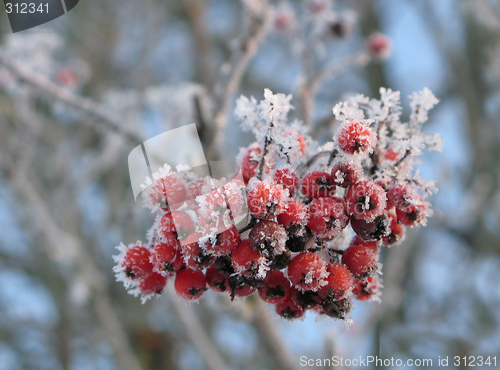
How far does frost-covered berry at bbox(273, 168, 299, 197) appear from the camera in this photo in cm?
95

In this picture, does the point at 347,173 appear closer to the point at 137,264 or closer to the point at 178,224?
the point at 178,224

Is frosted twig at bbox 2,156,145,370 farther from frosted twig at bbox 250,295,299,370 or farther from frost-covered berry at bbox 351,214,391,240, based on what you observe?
frost-covered berry at bbox 351,214,391,240

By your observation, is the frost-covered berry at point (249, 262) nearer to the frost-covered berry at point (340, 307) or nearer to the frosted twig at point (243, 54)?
the frost-covered berry at point (340, 307)

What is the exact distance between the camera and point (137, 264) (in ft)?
3.24

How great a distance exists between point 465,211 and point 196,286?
5644mm

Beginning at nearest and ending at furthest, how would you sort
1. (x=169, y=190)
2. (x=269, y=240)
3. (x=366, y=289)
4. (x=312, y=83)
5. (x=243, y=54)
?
(x=269, y=240)
(x=169, y=190)
(x=366, y=289)
(x=243, y=54)
(x=312, y=83)

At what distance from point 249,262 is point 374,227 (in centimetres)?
33

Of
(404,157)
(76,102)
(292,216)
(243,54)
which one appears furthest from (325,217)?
(76,102)

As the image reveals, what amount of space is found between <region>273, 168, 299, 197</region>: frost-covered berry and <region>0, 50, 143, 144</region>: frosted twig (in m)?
1.55

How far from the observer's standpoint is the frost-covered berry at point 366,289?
1069 mm

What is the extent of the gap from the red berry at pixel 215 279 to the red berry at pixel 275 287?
10 cm

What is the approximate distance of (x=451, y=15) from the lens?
611cm

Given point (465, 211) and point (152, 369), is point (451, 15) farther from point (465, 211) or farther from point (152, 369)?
point (152, 369)

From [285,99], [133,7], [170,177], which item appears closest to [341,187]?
[285,99]
